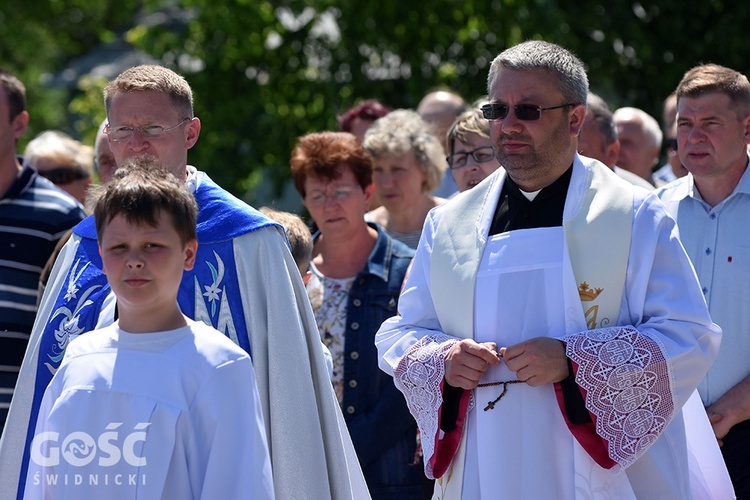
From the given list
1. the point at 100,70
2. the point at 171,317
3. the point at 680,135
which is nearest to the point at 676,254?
the point at 680,135

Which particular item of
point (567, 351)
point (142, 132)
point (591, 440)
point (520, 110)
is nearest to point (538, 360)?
point (567, 351)

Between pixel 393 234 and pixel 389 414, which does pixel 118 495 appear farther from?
pixel 393 234

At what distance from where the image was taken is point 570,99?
4.10 metres

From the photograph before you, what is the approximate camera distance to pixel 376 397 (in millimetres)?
5355

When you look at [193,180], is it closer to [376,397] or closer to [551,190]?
[551,190]

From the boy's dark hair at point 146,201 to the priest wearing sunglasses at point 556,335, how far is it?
1.06 m

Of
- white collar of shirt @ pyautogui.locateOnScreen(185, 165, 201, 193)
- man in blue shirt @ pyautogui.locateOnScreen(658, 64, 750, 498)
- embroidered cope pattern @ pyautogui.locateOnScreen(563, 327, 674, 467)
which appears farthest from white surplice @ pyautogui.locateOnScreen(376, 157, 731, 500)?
white collar of shirt @ pyautogui.locateOnScreen(185, 165, 201, 193)

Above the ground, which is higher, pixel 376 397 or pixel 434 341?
pixel 434 341

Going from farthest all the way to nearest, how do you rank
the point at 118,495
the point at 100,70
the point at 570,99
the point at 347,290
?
the point at 100,70
the point at 347,290
the point at 570,99
the point at 118,495

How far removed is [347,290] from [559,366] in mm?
1929

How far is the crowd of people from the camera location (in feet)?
10.6

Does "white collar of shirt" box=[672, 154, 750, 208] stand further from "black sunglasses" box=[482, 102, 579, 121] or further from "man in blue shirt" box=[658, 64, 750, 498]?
"black sunglasses" box=[482, 102, 579, 121]

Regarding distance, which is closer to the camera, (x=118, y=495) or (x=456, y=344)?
(x=118, y=495)

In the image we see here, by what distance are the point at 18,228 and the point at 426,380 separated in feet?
8.12
